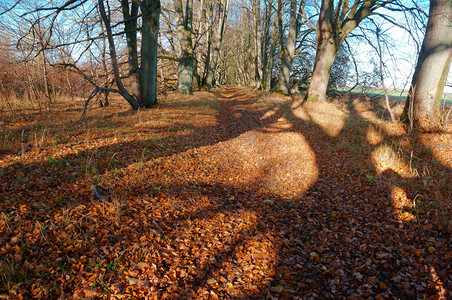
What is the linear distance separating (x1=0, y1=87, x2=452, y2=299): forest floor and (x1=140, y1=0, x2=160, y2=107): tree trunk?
182 inches

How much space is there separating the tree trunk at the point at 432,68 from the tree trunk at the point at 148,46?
32.6 ft

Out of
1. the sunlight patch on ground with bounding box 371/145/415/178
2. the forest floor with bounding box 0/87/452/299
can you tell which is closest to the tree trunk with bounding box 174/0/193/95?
the forest floor with bounding box 0/87/452/299

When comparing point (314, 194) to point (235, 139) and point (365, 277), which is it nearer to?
point (365, 277)

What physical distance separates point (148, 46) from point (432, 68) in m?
10.4

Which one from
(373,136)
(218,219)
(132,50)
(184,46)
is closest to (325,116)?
(373,136)

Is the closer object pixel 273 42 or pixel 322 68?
pixel 322 68

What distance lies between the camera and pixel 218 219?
386 centimetres

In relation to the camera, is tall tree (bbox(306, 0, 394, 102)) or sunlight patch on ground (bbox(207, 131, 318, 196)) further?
tall tree (bbox(306, 0, 394, 102))

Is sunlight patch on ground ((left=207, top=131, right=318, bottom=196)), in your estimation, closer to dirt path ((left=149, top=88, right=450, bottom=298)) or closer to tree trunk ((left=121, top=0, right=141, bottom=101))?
dirt path ((left=149, top=88, right=450, bottom=298))

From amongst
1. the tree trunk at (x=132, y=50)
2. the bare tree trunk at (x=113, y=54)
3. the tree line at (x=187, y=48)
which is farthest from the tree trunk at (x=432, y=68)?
the tree trunk at (x=132, y=50)

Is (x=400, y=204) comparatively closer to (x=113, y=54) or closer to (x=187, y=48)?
(x=113, y=54)

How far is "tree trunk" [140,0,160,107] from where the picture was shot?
9.88 m

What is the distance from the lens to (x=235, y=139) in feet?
27.9

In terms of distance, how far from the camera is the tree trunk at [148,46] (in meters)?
9.88
